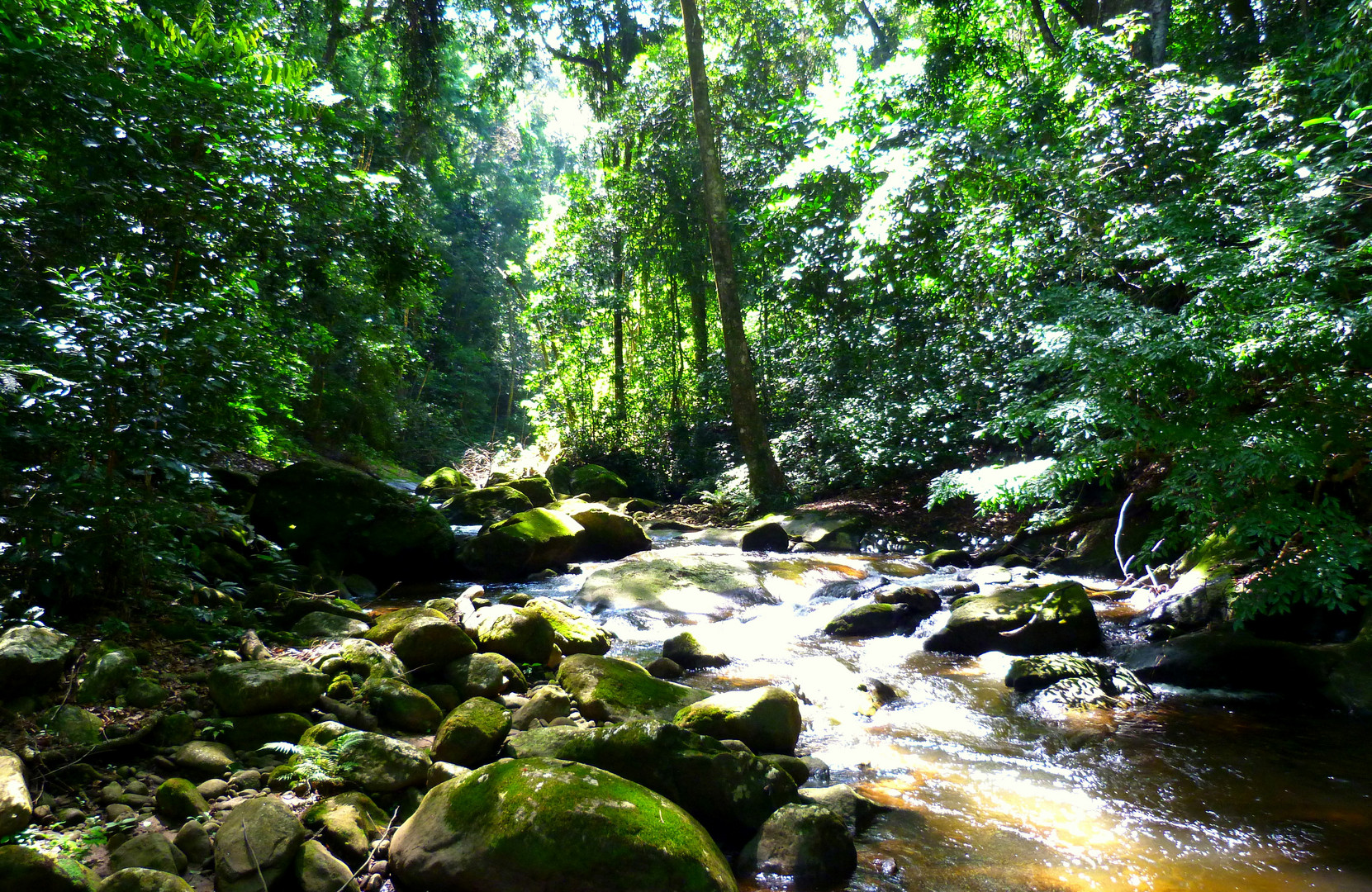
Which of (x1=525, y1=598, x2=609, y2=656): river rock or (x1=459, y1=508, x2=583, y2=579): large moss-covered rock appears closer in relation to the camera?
(x1=525, y1=598, x2=609, y2=656): river rock

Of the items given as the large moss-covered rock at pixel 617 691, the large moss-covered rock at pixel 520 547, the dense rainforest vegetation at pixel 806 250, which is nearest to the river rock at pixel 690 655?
the large moss-covered rock at pixel 617 691

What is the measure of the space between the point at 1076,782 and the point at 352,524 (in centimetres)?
701

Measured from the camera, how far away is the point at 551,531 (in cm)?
925

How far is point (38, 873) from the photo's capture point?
194cm

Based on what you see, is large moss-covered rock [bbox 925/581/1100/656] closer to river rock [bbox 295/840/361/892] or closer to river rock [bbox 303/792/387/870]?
river rock [bbox 303/792/387/870]

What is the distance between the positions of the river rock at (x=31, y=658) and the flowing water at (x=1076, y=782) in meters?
3.39

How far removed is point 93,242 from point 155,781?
3.26 metres

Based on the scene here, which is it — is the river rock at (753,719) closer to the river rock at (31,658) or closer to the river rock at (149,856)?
the river rock at (149,856)

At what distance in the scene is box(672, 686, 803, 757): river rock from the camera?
3.80m

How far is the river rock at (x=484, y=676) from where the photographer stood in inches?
168

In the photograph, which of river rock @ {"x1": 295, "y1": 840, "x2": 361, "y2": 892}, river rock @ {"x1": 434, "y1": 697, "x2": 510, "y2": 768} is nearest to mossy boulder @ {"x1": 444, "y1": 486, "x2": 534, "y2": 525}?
river rock @ {"x1": 434, "y1": 697, "x2": 510, "y2": 768}

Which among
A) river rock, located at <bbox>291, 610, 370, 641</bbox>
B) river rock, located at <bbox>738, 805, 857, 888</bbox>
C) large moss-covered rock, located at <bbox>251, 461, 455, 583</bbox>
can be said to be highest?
large moss-covered rock, located at <bbox>251, 461, 455, 583</bbox>

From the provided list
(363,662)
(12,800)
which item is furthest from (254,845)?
(363,662)

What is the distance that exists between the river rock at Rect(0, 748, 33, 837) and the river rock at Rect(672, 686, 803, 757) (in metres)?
2.61
